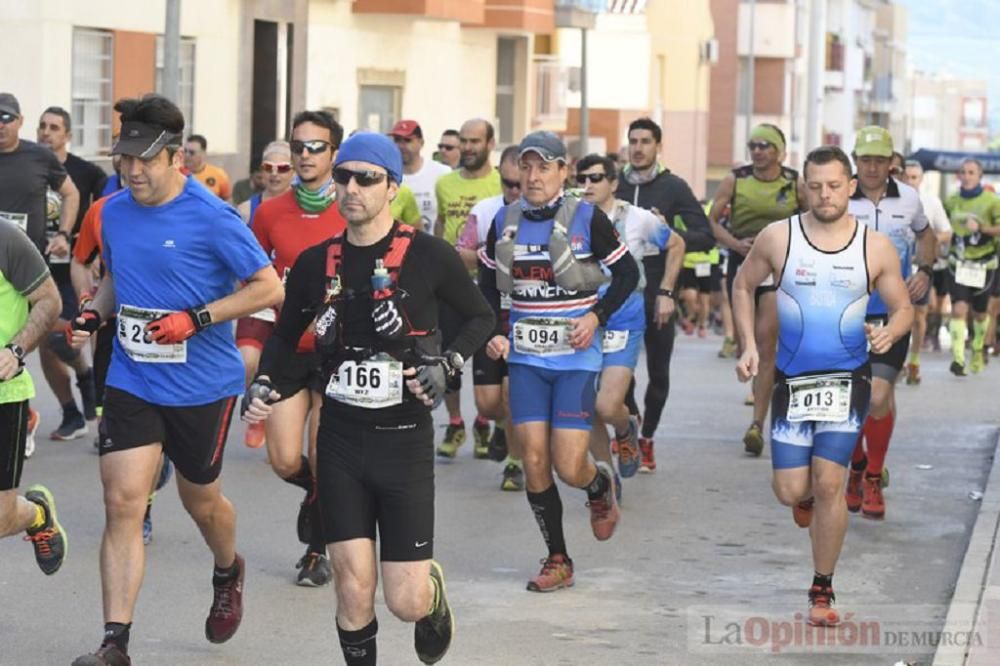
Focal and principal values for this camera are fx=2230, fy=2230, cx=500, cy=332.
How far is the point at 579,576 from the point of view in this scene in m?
9.98

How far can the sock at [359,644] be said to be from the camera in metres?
7.03

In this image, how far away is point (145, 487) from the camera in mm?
7898

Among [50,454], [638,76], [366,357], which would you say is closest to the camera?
[366,357]

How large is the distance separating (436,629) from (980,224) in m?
16.2

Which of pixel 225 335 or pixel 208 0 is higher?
pixel 208 0

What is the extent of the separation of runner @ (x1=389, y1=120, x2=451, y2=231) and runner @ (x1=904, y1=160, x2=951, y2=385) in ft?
10.8

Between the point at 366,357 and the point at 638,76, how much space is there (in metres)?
56.7

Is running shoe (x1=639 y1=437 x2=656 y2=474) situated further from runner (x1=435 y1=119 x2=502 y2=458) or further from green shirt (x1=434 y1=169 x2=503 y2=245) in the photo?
green shirt (x1=434 y1=169 x2=503 y2=245)

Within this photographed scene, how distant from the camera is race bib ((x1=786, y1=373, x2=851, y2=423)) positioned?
8.88m

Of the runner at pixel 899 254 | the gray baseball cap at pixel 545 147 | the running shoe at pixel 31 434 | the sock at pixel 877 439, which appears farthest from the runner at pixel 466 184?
the gray baseball cap at pixel 545 147

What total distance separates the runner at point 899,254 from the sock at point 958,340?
813 centimetres

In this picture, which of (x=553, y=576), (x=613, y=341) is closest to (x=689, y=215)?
(x=613, y=341)

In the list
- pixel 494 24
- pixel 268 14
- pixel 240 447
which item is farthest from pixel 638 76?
pixel 240 447

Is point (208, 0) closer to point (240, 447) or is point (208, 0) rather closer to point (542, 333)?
point (240, 447)
